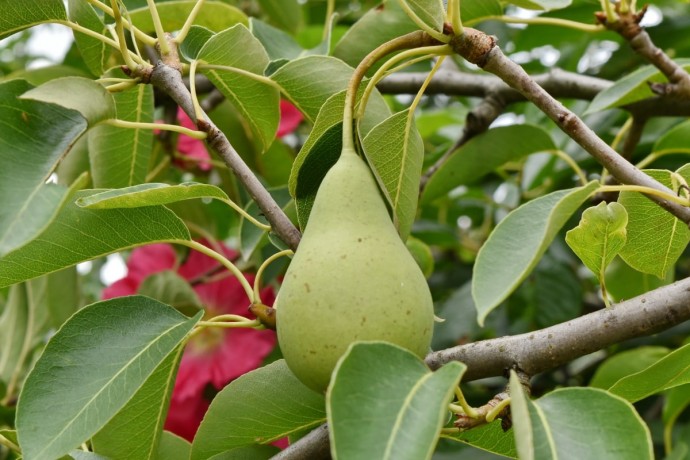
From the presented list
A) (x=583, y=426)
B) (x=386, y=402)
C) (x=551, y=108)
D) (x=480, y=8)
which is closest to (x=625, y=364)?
(x=480, y=8)

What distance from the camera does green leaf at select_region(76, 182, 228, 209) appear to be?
84cm

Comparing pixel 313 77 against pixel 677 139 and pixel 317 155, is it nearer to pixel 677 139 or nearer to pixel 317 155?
pixel 317 155

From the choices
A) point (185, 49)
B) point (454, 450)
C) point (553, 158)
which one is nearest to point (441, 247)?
point (553, 158)

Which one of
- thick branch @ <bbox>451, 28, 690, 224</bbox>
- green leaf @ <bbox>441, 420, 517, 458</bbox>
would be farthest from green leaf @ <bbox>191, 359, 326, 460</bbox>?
thick branch @ <bbox>451, 28, 690, 224</bbox>

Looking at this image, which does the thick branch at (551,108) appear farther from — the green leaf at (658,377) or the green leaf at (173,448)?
the green leaf at (173,448)

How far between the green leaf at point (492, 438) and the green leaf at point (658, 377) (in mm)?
116

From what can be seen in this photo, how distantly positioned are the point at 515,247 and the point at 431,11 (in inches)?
11.1

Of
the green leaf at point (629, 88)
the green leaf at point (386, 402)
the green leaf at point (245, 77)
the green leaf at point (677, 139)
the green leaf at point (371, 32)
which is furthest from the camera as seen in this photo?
the green leaf at point (677, 139)

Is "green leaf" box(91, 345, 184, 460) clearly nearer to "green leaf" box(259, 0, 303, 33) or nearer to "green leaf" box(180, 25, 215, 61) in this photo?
"green leaf" box(180, 25, 215, 61)

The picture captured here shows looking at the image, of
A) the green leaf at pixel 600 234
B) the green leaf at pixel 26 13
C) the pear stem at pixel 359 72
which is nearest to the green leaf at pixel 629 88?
the green leaf at pixel 600 234

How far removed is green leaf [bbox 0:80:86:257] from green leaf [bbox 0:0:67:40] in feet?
0.75

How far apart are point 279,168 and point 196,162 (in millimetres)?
181

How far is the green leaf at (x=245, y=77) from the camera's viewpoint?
1078 mm

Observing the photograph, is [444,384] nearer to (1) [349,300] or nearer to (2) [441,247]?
(1) [349,300]
